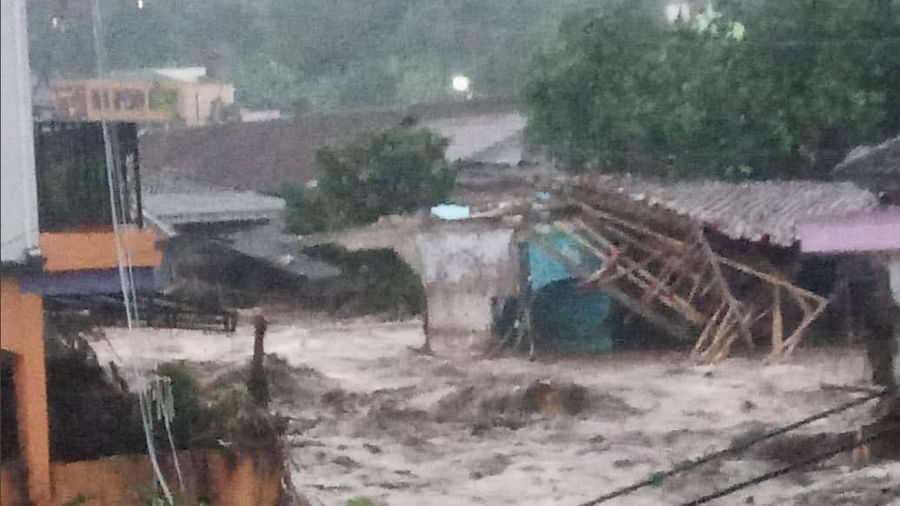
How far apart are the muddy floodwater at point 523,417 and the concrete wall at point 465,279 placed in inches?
1.5

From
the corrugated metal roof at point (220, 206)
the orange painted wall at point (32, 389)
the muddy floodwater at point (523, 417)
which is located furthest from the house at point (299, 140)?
the orange painted wall at point (32, 389)

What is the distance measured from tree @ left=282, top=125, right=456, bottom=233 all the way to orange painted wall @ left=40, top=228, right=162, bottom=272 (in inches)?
8.9

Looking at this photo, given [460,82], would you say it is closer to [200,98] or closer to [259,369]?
[200,98]

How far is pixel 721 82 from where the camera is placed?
200 centimetres

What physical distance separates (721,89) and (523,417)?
60 centimetres

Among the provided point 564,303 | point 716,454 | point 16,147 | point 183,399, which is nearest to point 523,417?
point 564,303

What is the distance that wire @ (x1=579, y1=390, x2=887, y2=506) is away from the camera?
1.90 meters

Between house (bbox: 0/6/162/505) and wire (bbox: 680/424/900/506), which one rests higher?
house (bbox: 0/6/162/505)

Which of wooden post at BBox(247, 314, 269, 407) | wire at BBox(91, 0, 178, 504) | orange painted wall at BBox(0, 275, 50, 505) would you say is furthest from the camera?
wooden post at BBox(247, 314, 269, 407)

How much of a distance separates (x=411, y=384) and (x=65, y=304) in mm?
522

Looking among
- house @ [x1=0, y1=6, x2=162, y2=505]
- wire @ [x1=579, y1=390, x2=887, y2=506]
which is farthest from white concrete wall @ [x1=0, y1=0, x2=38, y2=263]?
wire @ [x1=579, y1=390, x2=887, y2=506]

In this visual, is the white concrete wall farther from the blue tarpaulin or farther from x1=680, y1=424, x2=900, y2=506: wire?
x1=680, y1=424, x2=900, y2=506: wire

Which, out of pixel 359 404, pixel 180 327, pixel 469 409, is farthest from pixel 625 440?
pixel 180 327

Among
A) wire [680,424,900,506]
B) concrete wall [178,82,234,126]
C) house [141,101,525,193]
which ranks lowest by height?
wire [680,424,900,506]
